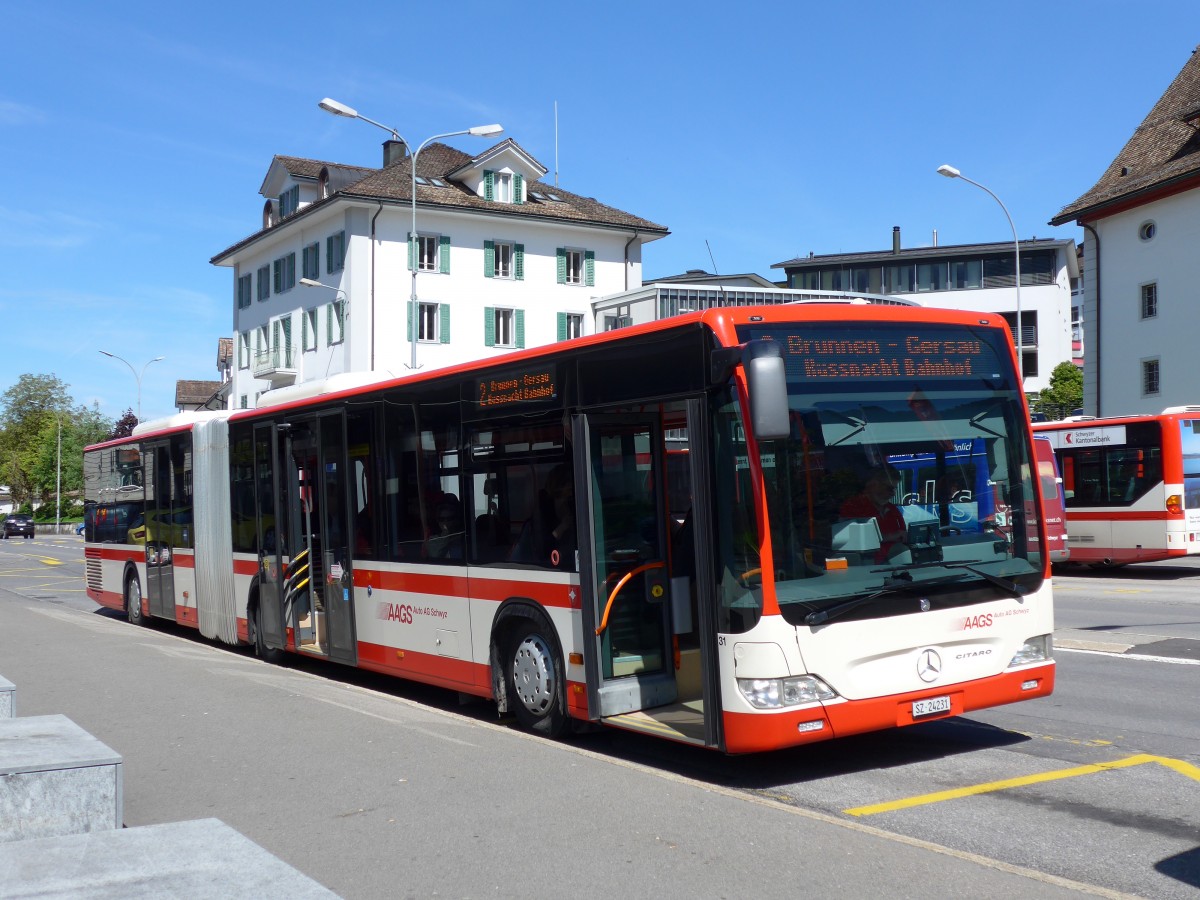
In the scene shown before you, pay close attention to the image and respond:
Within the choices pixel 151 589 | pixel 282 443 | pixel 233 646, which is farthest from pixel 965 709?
pixel 151 589

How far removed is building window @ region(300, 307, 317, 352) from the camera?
179 feet

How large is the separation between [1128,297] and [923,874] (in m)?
39.2

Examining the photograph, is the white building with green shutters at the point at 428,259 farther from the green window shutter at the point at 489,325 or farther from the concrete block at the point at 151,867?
the concrete block at the point at 151,867

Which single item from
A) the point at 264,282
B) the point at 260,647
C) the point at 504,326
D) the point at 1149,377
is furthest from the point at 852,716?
the point at 264,282

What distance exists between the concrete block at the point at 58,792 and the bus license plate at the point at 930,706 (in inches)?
176

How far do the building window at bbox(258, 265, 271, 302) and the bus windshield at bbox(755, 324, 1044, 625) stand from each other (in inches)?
2151

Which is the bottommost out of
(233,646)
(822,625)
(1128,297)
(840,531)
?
(233,646)

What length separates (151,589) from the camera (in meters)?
19.3

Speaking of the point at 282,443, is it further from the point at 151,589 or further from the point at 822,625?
the point at 822,625

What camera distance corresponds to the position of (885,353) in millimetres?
7895

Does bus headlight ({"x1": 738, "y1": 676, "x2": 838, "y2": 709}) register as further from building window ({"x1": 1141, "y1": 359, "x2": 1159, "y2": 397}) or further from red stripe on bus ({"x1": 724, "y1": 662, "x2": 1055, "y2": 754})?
building window ({"x1": 1141, "y1": 359, "x2": 1159, "y2": 397})

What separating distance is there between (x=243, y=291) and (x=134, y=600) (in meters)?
45.0

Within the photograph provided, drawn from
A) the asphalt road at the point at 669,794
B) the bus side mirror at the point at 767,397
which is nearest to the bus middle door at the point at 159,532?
the asphalt road at the point at 669,794

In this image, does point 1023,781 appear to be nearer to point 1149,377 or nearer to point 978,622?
point 978,622
